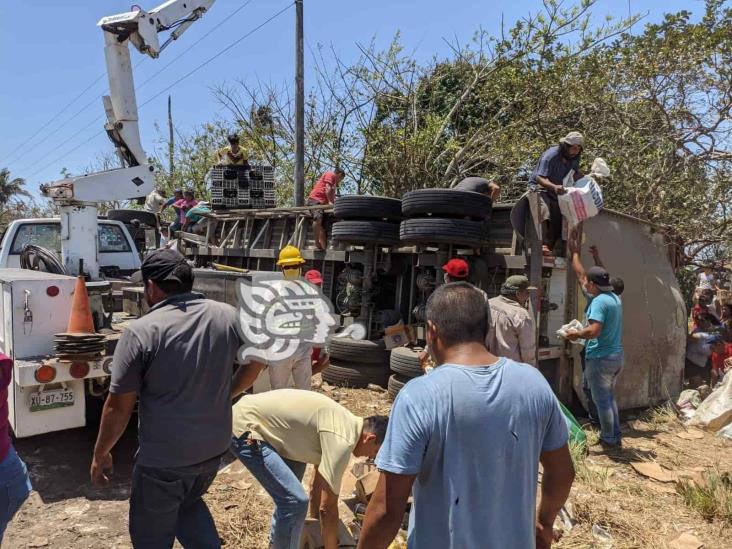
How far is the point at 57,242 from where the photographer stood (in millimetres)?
7289

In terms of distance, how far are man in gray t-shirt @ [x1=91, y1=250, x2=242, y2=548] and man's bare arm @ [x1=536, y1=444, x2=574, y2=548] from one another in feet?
4.55

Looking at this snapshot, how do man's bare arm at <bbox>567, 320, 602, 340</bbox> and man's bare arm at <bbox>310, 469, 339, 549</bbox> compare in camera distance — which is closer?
man's bare arm at <bbox>310, 469, 339, 549</bbox>

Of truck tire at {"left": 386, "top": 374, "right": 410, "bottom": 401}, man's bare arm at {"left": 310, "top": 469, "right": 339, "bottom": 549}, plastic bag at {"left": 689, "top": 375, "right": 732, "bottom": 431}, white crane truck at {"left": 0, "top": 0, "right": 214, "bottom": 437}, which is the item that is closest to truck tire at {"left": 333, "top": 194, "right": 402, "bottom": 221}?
truck tire at {"left": 386, "top": 374, "right": 410, "bottom": 401}

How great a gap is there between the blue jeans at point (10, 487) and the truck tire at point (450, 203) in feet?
13.8

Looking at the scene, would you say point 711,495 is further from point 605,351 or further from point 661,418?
point 661,418

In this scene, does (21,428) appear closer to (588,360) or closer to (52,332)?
(52,332)

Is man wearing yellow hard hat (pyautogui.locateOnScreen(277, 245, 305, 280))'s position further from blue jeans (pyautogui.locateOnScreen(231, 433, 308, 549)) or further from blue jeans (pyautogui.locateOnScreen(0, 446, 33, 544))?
blue jeans (pyautogui.locateOnScreen(0, 446, 33, 544))

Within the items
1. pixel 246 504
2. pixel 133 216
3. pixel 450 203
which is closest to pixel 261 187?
pixel 133 216

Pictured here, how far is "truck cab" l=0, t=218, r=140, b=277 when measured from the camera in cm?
697

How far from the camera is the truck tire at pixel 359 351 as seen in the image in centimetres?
654

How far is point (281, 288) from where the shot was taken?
4723 millimetres

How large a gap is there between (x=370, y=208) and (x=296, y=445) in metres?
4.05

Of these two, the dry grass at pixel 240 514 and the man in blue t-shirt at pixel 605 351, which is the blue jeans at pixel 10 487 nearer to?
the dry grass at pixel 240 514

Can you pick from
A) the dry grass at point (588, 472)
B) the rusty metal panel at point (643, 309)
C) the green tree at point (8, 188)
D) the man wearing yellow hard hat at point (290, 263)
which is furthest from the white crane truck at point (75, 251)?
the green tree at point (8, 188)
